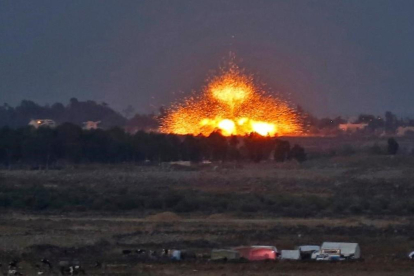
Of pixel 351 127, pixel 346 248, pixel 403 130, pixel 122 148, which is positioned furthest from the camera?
pixel 403 130

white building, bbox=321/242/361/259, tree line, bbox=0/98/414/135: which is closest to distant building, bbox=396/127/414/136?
tree line, bbox=0/98/414/135

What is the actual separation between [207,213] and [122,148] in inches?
1239

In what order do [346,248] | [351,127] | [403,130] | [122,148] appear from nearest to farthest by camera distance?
[346,248] → [122,148] → [351,127] → [403,130]

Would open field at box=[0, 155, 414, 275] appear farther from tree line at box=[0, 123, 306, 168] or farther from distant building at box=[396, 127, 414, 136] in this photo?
distant building at box=[396, 127, 414, 136]

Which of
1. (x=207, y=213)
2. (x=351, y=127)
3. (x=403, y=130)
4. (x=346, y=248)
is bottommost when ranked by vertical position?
(x=346, y=248)

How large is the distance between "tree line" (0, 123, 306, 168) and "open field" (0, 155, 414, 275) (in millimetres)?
2416

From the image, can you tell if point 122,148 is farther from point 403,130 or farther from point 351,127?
point 403,130

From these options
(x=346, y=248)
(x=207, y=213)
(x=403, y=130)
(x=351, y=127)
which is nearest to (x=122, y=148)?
(x=207, y=213)

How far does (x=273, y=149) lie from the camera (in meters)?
73.1

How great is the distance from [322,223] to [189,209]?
799 centimetres

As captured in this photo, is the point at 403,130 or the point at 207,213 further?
the point at 403,130

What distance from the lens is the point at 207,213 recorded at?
40.8 meters

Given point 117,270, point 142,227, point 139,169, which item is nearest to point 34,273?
point 117,270

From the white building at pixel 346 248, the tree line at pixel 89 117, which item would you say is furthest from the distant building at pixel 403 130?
the white building at pixel 346 248
